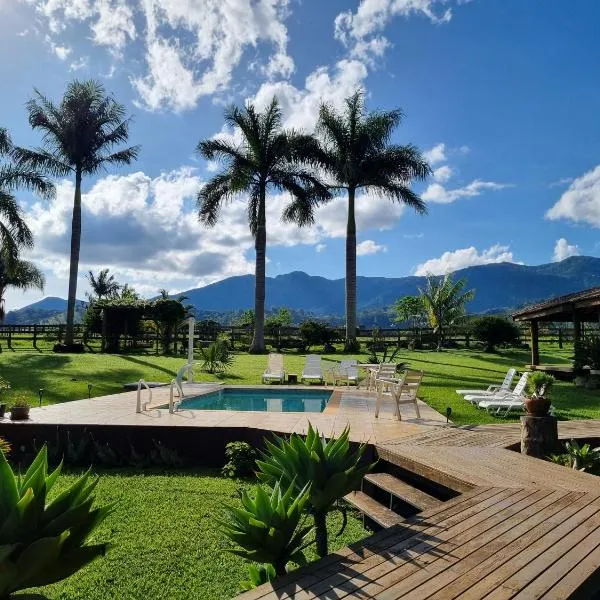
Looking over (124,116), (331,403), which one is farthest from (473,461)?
(124,116)

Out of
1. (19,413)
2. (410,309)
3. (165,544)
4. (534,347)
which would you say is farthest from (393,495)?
(410,309)

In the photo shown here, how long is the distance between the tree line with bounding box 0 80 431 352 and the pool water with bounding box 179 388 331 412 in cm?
1205

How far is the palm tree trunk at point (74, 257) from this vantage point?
23.1 metres

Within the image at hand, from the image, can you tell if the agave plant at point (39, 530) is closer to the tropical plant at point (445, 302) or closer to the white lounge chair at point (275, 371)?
the white lounge chair at point (275, 371)

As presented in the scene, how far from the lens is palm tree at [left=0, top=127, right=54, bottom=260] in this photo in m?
20.1

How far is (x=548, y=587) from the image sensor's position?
269 cm

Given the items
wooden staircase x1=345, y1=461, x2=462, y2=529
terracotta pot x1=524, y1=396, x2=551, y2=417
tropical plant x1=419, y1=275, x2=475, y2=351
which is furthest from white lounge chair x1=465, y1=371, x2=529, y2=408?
tropical plant x1=419, y1=275, x2=475, y2=351

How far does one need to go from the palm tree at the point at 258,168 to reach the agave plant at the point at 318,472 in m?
21.5

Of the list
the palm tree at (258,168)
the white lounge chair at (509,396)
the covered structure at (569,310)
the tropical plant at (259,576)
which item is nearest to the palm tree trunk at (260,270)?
the palm tree at (258,168)

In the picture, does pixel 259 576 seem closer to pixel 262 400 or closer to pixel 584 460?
pixel 584 460

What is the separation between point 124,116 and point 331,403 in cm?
2093

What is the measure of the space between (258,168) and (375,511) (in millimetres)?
23014

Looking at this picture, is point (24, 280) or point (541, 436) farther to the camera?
point (24, 280)

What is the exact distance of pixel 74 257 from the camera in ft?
78.3
